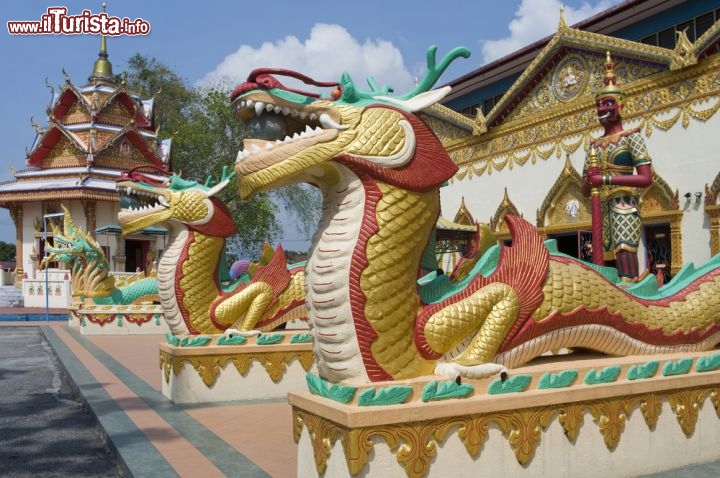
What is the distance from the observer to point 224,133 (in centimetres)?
2509

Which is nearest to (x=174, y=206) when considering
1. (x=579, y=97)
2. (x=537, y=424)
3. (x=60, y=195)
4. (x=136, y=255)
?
(x=537, y=424)

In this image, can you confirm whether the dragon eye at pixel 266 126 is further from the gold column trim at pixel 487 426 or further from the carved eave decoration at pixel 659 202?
the carved eave decoration at pixel 659 202

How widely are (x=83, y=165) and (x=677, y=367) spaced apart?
83.4 ft

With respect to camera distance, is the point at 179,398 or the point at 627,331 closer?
the point at 627,331

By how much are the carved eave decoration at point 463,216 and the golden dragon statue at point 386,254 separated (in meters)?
14.1

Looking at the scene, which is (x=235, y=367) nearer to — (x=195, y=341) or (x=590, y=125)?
(x=195, y=341)

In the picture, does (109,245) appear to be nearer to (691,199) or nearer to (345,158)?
(691,199)

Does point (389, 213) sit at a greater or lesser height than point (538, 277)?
greater

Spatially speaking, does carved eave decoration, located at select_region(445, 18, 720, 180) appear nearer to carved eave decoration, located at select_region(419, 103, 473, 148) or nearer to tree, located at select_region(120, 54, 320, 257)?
carved eave decoration, located at select_region(419, 103, 473, 148)

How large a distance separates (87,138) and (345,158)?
83.1ft

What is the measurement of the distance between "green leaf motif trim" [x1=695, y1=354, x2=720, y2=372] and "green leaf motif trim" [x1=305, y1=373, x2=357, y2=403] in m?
2.27

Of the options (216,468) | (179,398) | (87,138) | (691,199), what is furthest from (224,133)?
(216,468)

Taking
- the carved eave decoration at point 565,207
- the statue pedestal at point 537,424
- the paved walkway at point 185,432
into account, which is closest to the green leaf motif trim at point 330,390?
the statue pedestal at point 537,424

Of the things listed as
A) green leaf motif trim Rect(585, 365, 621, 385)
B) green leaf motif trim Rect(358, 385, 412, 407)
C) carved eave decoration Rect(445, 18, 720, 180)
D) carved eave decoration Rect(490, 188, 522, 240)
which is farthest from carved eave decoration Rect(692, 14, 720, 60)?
green leaf motif trim Rect(358, 385, 412, 407)
